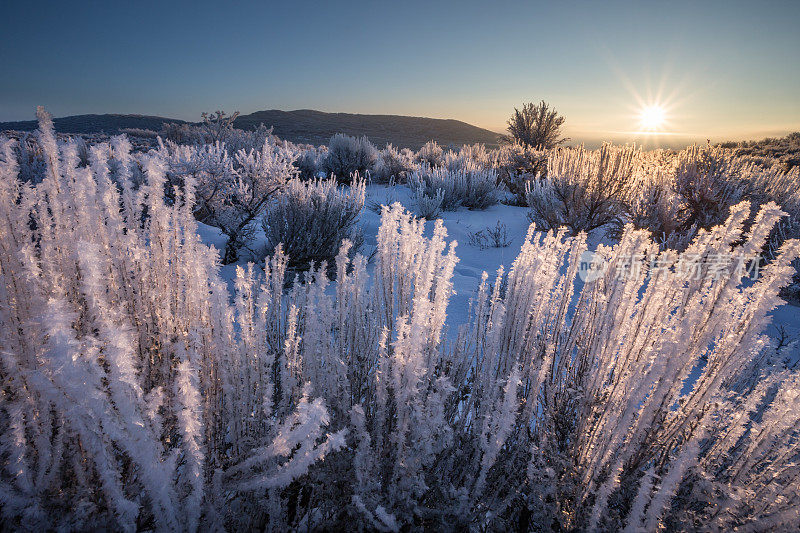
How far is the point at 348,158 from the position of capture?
11.5 meters

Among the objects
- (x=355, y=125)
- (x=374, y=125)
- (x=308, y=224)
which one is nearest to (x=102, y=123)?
(x=355, y=125)

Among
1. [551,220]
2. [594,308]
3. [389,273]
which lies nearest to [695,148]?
[551,220]

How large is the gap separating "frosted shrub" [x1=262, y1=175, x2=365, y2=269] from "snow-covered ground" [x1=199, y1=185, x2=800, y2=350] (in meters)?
0.41

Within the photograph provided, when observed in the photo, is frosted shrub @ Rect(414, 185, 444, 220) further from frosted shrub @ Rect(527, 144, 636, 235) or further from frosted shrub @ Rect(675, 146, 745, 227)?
frosted shrub @ Rect(675, 146, 745, 227)

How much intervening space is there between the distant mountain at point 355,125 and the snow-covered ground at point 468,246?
4927 cm

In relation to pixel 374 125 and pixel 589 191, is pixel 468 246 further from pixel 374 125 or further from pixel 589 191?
pixel 374 125

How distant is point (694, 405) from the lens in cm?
141

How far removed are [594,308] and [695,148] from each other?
604 cm

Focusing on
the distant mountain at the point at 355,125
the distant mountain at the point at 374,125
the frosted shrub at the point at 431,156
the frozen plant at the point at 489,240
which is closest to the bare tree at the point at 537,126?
the frosted shrub at the point at 431,156

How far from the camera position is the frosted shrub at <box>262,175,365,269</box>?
4391 millimetres

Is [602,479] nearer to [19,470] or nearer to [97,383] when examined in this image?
[97,383]

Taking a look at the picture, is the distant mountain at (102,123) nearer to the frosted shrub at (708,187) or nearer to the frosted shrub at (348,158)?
the frosted shrub at (348,158)

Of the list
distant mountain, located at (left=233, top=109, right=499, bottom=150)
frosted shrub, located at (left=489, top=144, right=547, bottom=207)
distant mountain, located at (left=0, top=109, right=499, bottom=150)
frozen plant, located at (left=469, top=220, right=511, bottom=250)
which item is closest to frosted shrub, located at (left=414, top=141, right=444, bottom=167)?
frosted shrub, located at (left=489, top=144, right=547, bottom=207)

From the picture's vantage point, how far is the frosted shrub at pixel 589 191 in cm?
588
